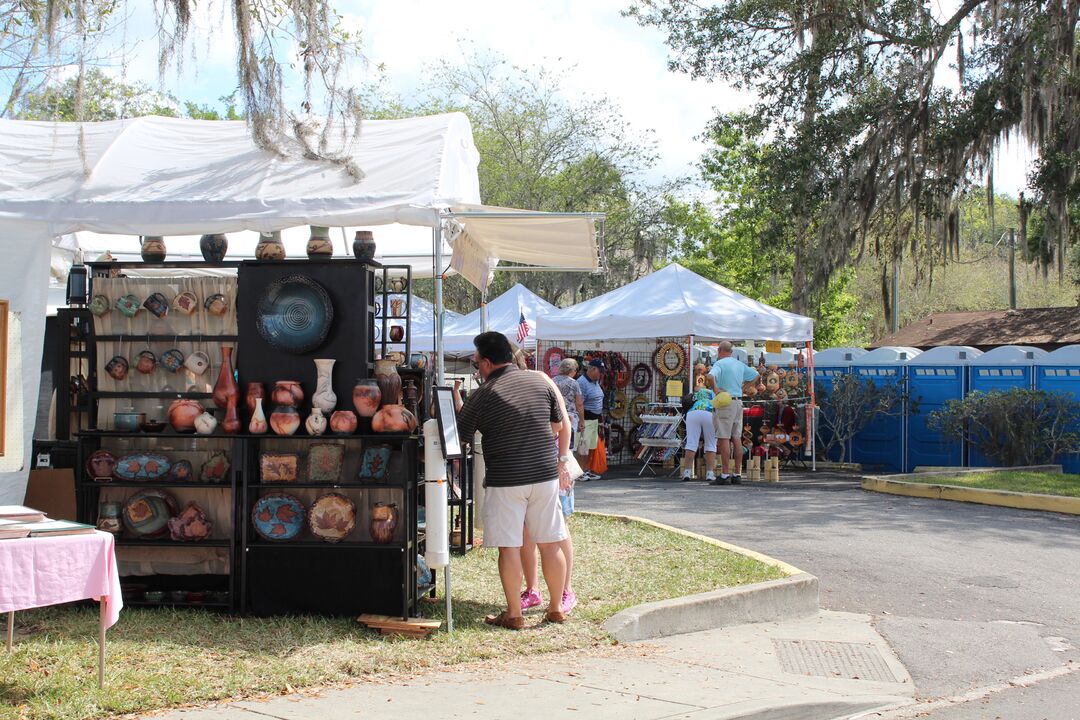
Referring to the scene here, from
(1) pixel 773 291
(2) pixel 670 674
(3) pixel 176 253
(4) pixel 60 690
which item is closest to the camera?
(4) pixel 60 690

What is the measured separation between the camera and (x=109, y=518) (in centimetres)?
721

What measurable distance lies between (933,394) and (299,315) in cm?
1372

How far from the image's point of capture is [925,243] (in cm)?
2269

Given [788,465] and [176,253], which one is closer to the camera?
[176,253]

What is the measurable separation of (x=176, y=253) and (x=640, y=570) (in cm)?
630

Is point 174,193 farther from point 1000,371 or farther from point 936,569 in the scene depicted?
point 1000,371

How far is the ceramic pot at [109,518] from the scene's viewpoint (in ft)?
23.6

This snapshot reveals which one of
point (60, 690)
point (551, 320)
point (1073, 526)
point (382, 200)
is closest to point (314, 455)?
point (382, 200)

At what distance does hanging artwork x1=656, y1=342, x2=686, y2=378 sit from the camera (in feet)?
59.3

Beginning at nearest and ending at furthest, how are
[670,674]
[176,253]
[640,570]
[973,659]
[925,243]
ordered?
[670,674] → [973,659] → [640,570] → [176,253] → [925,243]

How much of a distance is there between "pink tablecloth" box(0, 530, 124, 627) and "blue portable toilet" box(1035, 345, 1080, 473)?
49.2 ft

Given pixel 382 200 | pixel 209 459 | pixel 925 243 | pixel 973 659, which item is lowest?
pixel 973 659

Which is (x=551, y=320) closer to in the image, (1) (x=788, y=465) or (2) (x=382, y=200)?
(1) (x=788, y=465)

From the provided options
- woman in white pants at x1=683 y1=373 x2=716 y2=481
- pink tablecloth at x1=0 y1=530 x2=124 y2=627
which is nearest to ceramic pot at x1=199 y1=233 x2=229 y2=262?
pink tablecloth at x1=0 y1=530 x2=124 y2=627
